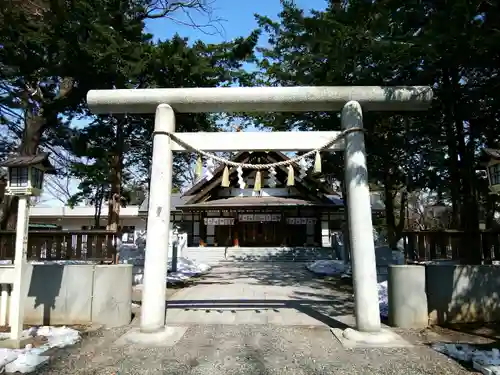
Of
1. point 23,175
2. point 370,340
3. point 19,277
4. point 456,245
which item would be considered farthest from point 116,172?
point 456,245

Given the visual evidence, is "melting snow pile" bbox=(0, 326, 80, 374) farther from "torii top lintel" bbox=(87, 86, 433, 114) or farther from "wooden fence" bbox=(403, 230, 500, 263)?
"wooden fence" bbox=(403, 230, 500, 263)

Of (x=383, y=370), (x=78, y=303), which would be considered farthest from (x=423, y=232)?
(x=78, y=303)

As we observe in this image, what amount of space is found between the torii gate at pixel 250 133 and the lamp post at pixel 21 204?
1.51m

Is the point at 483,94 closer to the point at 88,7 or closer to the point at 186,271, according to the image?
the point at 88,7

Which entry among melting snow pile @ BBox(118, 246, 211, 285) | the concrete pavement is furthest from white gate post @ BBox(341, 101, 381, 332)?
melting snow pile @ BBox(118, 246, 211, 285)

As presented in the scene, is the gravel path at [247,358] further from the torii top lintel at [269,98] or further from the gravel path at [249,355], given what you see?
the torii top lintel at [269,98]

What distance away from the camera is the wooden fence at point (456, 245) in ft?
23.0

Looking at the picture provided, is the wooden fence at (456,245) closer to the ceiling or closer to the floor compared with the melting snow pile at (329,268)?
closer to the ceiling

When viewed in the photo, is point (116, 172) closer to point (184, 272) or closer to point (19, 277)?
point (184, 272)

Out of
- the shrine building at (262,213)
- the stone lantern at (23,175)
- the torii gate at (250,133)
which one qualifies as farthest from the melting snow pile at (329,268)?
the stone lantern at (23,175)

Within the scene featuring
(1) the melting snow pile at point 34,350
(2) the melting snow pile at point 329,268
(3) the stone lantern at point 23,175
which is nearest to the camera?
(1) the melting snow pile at point 34,350

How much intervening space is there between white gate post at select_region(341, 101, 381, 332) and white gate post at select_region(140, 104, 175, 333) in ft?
9.88

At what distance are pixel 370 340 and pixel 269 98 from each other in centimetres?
415

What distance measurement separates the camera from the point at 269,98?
6.36 m
